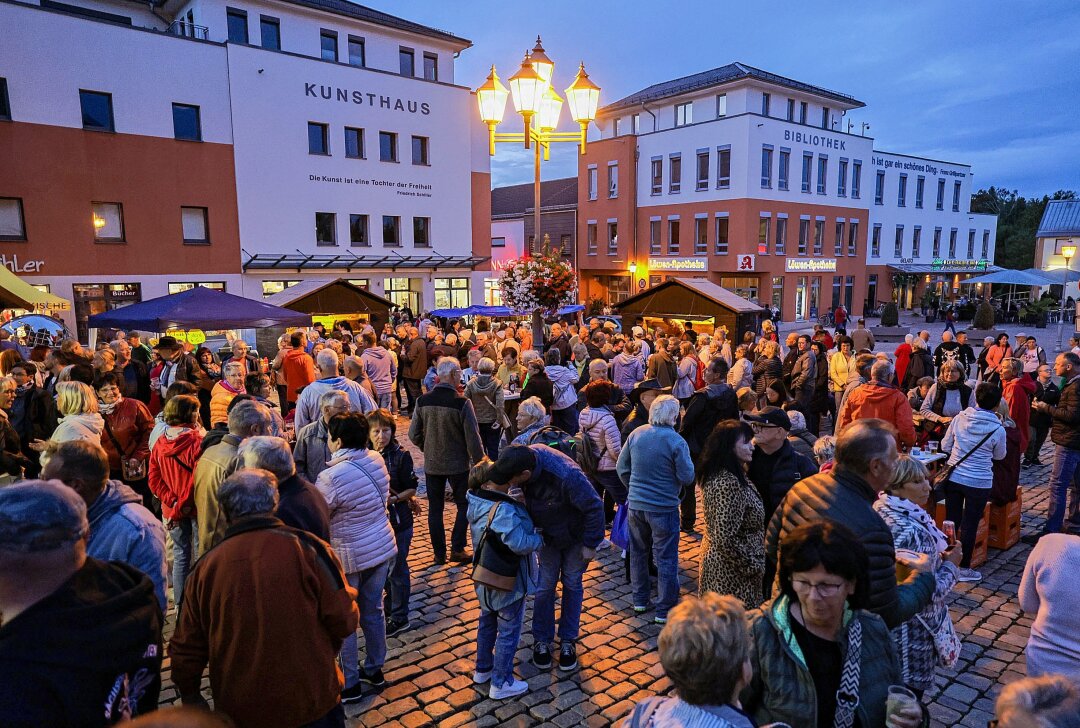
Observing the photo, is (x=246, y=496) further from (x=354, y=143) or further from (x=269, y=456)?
(x=354, y=143)

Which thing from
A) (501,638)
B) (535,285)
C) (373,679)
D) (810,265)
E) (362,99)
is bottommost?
(373,679)

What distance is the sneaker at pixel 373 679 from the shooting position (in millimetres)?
4359

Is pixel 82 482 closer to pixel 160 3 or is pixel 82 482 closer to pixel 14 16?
pixel 14 16

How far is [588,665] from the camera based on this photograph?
15.4 ft

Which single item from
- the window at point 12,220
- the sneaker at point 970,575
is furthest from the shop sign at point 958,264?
the window at point 12,220

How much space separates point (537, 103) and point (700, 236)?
95.2 ft

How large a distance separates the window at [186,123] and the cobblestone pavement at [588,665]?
74.0ft

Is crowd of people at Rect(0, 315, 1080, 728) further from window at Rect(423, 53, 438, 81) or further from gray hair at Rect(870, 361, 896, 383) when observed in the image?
window at Rect(423, 53, 438, 81)

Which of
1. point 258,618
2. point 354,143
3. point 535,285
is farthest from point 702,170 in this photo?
point 258,618

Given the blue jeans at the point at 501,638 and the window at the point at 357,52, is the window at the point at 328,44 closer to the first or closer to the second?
the window at the point at 357,52

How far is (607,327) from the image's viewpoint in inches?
610

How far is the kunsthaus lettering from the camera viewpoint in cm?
2552

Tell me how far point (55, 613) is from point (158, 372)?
903 cm

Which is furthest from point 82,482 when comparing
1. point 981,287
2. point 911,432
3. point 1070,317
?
point 981,287
